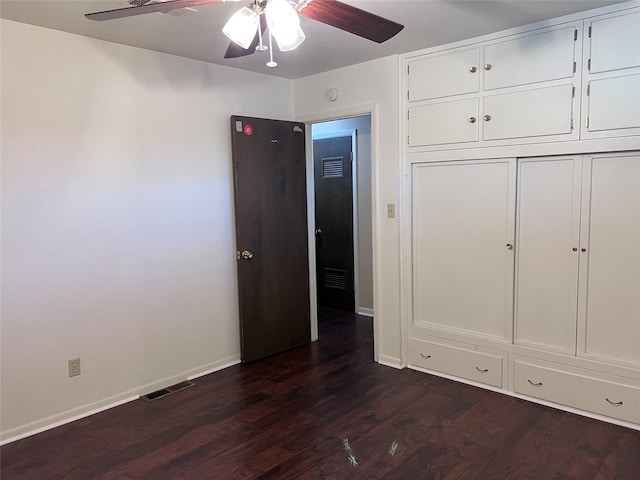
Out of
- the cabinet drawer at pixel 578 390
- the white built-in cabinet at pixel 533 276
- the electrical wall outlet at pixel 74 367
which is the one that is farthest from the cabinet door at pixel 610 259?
the electrical wall outlet at pixel 74 367

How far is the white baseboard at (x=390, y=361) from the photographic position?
3.71 meters

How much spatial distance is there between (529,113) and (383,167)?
3.66 ft

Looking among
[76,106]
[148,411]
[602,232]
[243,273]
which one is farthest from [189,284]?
[602,232]

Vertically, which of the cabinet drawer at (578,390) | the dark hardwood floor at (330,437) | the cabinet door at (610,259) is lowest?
the dark hardwood floor at (330,437)

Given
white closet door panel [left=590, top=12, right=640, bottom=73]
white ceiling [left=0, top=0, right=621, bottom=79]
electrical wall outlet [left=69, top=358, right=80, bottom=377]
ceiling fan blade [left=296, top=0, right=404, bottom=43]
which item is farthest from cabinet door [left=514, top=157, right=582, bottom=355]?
electrical wall outlet [left=69, top=358, right=80, bottom=377]

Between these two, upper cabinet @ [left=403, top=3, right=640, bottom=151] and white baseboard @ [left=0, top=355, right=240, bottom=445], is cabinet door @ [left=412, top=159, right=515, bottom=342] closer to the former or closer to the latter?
upper cabinet @ [left=403, top=3, right=640, bottom=151]

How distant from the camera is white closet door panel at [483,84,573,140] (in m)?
2.82

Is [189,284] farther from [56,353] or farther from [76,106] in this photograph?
[76,106]

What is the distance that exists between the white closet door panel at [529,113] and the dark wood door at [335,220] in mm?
2232

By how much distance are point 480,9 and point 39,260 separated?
2923 mm

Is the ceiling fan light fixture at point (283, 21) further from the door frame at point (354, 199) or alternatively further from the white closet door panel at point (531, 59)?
the door frame at point (354, 199)

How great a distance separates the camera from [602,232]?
9.07 ft

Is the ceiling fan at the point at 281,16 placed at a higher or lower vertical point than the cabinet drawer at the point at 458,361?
higher

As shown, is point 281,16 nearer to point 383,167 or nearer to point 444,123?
point 444,123
